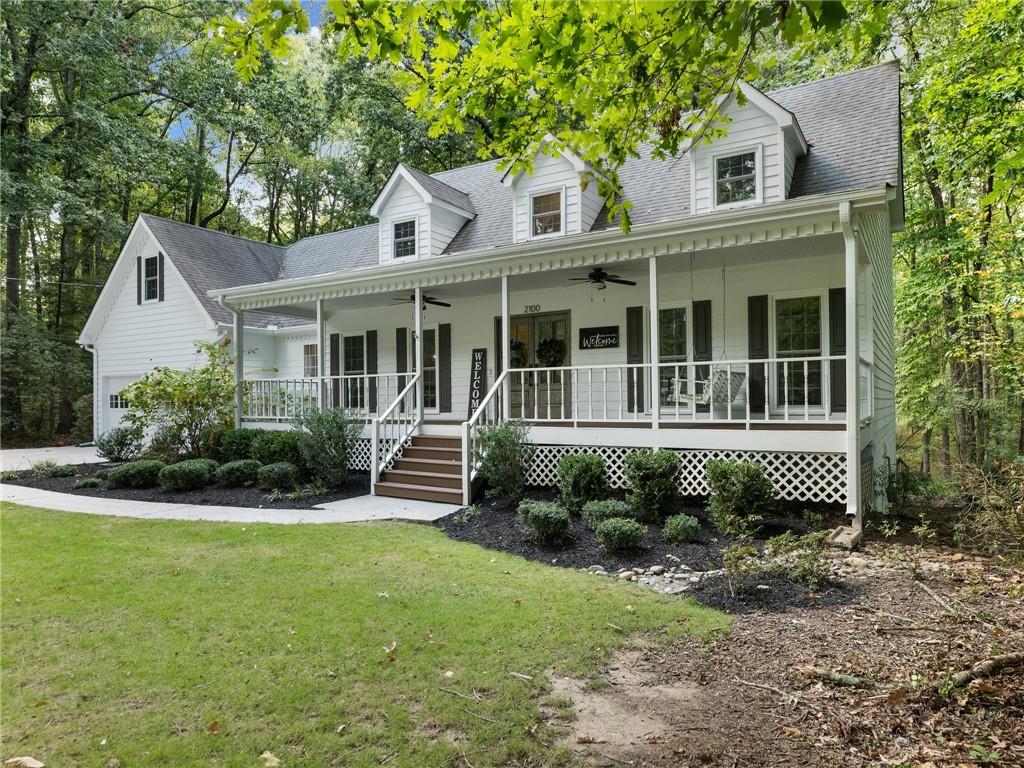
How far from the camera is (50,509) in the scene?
8688 mm

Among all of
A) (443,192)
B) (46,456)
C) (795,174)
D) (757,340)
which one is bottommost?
(46,456)

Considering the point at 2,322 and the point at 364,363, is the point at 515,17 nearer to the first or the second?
the point at 364,363

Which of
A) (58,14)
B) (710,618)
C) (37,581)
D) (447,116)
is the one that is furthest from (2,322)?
(710,618)

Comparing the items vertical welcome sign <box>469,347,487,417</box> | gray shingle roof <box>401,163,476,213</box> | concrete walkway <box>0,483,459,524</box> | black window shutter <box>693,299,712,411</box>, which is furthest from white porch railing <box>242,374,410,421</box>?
black window shutter <box>693,299,712,411</box>

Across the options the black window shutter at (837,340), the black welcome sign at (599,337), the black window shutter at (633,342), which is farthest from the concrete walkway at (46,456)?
the black window shutter at (837,340)

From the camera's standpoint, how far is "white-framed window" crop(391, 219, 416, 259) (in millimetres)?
13289

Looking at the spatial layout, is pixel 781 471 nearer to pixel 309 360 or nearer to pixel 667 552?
pixel 667 552

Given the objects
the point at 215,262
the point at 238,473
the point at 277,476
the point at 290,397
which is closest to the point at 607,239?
the point at 277,476

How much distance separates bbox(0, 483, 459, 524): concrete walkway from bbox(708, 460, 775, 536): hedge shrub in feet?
11.8

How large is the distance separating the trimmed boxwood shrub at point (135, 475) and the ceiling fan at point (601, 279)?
8.37 m

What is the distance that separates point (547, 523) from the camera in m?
6.60

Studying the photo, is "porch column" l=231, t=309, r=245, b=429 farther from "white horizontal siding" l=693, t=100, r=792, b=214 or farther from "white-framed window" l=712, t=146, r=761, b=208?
"white-framed window" l=712, t=146, r=761, b=208

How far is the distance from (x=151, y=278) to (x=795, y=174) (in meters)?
17.1

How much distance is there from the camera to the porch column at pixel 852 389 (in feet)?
23.3
